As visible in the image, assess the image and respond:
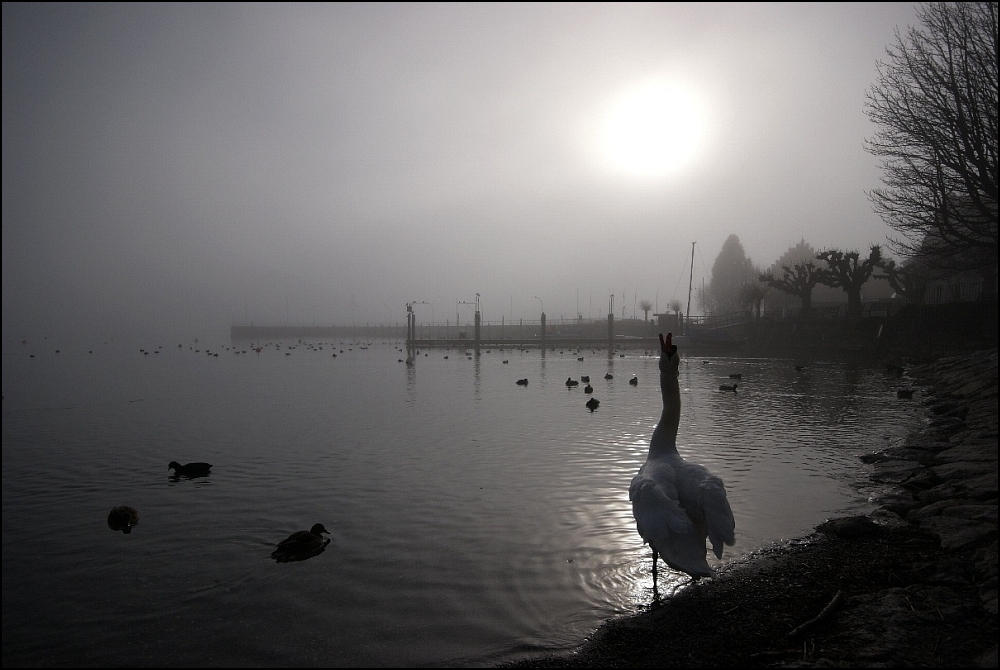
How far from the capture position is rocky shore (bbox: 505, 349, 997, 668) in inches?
200

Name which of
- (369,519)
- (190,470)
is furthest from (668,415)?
(190,470)

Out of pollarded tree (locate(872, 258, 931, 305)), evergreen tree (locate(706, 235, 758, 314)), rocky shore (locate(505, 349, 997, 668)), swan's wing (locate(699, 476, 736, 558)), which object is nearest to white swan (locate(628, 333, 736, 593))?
swan's wing (locate(699, 476, 736, 558))

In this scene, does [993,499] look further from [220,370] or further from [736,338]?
[736,338]

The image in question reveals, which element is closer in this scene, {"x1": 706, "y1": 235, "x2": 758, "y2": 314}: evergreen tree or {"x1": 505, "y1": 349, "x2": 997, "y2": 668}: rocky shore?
{"x1": 505, "y1": 349, "x2": 997, "y2": 668}: rocky shore

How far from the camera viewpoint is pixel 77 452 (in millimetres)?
16797

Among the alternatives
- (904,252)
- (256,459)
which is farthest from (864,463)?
(256,459)

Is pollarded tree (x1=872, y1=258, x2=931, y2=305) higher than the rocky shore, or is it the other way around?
pollarded tree (x1=872, y1=258, x2=931, y2=305)

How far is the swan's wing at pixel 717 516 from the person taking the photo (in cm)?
642

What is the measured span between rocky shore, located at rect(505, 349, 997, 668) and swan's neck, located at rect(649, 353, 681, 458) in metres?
1.68

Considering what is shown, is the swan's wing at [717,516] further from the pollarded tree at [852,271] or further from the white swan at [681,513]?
the pollarded tree at [852,271]

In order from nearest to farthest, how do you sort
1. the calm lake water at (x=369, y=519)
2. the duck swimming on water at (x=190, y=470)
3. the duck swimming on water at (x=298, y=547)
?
the calm lake water at (x=369, y=519) → the duck swimming on water at (x=298, y=547) → the duck swimming on water at (x=190, y=470)

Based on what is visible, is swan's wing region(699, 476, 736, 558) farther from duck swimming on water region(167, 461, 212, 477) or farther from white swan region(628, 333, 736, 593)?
duck swimming on water region(167, 461, 212, 477)

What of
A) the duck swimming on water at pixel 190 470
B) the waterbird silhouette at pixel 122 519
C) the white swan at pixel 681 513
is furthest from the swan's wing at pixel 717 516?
the duck swimming on water at pixel 190 470

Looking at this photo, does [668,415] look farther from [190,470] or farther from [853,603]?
[190,470]
